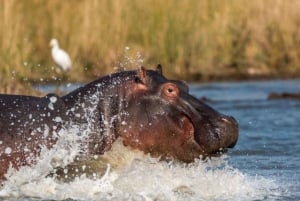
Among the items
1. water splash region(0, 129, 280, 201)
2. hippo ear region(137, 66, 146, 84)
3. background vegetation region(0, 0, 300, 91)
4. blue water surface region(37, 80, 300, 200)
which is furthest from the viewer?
background vegetation region(0, 0, 300, 91)

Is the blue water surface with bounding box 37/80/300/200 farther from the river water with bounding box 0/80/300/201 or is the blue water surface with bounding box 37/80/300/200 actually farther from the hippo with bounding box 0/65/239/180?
the hippo with bounding box 0/65/239/180

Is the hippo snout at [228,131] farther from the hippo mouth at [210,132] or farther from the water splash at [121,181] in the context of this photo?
the water splash at [121,181]

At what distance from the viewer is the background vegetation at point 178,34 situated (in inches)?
623

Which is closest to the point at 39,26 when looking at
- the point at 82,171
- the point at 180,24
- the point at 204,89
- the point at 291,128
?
the point at 180,24

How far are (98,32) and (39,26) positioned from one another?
127cm

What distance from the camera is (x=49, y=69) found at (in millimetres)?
15367

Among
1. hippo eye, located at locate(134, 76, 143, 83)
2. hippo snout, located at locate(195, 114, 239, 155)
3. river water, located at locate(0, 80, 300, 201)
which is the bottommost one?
river water, located at locate(0, 80, 300, 201)

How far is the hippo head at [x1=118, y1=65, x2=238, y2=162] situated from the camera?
5.80 metres

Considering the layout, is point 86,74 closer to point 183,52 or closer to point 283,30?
point 183,52

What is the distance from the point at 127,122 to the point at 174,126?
288 mm

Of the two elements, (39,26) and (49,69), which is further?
(39,26)

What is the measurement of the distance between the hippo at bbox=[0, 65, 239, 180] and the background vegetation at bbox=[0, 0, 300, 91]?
30.4 feet

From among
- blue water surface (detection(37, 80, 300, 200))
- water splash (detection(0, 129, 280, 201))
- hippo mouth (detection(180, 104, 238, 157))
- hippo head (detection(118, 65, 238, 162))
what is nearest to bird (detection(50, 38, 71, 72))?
blue water surface (detection(37, 80, 300, 200))

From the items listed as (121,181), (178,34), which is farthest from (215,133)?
(178,34)
